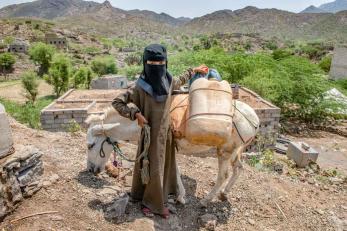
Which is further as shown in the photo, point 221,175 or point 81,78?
point 81,78

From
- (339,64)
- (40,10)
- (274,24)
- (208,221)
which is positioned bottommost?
(208,221)

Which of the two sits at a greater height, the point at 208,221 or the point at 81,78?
the point at 208,221

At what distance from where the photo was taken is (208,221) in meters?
3.45

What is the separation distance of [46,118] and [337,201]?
22.9 feet

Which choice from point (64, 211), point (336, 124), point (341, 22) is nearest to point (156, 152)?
point (64, 211)

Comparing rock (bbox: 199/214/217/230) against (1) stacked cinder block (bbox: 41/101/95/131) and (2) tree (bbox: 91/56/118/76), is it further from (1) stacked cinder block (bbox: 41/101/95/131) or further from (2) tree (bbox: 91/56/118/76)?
(2) tree (bbox: 91/56/118/76)

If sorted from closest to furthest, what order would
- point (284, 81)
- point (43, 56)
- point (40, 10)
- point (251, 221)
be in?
point (251, 221) < point (284, 81) < point (43, 56) < point (40, 10)

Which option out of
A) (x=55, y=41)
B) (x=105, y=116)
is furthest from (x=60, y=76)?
(x=55, y=41)

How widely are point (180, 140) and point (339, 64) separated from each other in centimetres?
2546

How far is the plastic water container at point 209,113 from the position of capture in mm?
3258

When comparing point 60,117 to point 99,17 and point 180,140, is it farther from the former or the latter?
point 99,17

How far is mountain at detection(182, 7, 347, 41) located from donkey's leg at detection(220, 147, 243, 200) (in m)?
78.9

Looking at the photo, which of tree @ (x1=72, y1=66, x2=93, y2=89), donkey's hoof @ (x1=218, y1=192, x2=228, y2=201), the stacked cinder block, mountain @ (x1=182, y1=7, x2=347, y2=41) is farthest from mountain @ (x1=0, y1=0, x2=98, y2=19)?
donkey's hoof @ (x1=218, y1=192, x2=228, y2=201)

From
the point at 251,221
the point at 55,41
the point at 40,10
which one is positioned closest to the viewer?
the point at 251,221
